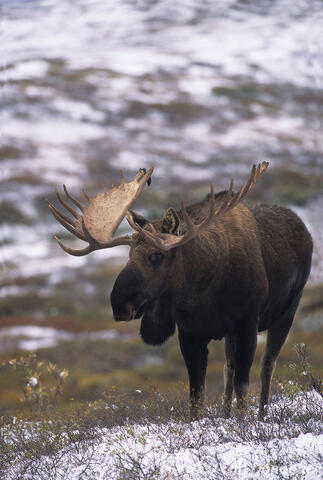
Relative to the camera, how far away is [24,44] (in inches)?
1751

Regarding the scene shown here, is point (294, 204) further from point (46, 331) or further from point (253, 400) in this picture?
point (253, 400)

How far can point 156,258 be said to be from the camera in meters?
5.34

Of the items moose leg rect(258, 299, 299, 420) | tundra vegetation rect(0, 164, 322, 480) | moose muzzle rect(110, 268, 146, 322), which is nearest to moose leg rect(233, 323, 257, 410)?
tundra vegetation rect(0, 164, 322, 480)

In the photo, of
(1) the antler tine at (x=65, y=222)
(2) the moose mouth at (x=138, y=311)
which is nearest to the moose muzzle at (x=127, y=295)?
(2) the moose mouth at (x=138, y=311)

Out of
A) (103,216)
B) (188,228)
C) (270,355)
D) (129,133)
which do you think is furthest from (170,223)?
(129,133)

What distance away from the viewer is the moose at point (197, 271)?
17.5ft

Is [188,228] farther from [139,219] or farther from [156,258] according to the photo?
[139,219]

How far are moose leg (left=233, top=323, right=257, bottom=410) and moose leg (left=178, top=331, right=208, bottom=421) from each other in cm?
32

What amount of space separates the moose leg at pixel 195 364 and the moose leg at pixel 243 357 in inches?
12.7

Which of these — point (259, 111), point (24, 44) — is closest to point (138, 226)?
point (24, 44)

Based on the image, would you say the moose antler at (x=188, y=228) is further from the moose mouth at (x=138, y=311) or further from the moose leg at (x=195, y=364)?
the moose leg at (x=195, y=364)

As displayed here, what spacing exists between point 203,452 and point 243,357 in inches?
44.0

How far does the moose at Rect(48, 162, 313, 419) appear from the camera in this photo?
532cm

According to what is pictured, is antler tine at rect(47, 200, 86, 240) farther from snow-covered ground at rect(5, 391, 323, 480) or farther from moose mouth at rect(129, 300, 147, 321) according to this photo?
snow-covered ground at rect(5, 391, 323, 480)
